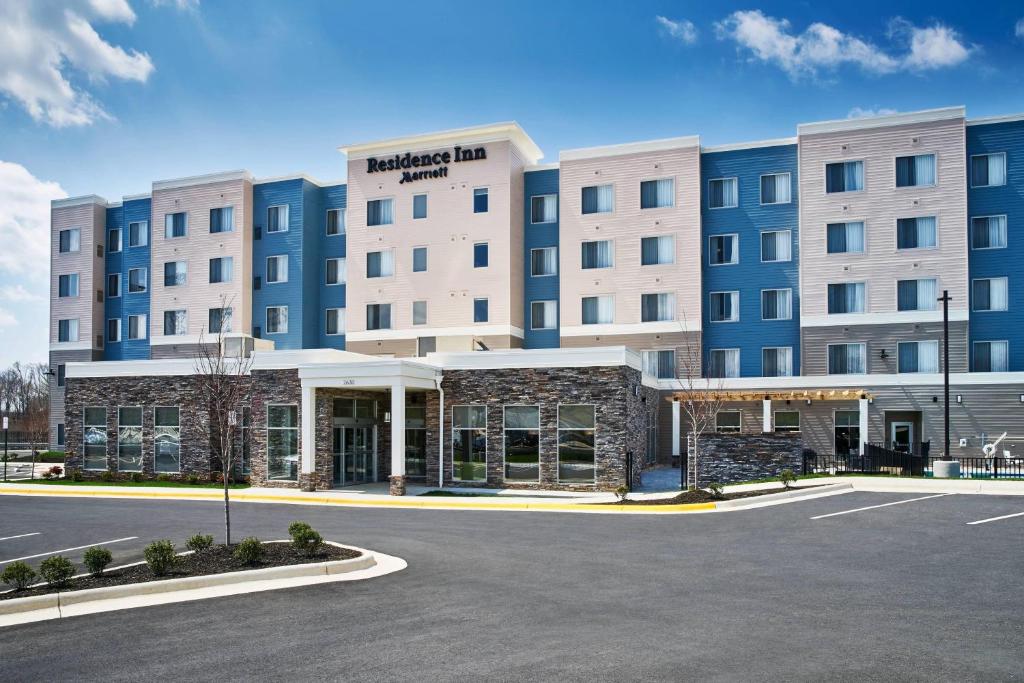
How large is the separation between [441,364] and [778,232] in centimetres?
2060

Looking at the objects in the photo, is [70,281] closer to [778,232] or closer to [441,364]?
[441,364]

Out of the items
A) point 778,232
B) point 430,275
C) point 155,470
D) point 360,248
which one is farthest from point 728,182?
point 155,470

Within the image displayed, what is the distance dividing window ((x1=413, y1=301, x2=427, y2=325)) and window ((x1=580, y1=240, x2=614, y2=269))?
344 inches

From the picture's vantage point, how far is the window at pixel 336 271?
48000mm

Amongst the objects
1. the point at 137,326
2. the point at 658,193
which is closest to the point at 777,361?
the point at 658,193

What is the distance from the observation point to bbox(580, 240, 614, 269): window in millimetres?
42688

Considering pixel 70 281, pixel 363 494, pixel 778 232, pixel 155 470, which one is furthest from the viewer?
pixel 70 281

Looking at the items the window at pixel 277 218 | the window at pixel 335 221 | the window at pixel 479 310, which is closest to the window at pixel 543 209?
the window at pixel 479 310

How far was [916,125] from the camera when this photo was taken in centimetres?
3878

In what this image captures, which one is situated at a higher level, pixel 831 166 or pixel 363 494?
pixel 831 166

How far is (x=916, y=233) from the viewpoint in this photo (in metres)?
38.9

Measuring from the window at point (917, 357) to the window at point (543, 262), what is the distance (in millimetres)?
17273

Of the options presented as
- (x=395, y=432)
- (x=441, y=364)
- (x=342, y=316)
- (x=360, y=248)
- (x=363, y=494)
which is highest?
(x=360, y=248)

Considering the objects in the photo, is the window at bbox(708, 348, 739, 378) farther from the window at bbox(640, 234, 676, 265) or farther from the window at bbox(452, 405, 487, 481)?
the window at bbox(452, 405, 487, 481)
